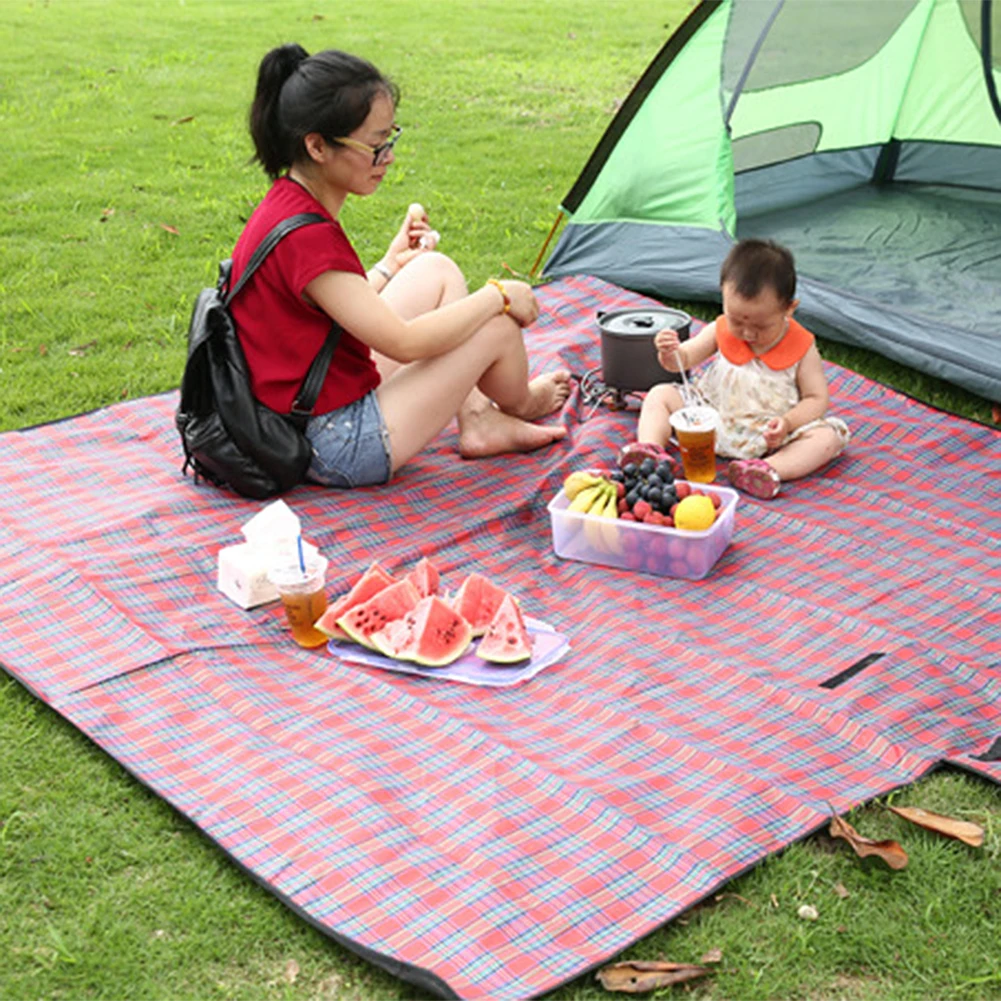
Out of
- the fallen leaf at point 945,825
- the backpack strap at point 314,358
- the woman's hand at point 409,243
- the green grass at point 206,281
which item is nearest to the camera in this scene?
the green grass at point 206,281

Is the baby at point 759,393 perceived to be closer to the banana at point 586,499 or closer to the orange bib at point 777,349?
the orange bib at point 777,349

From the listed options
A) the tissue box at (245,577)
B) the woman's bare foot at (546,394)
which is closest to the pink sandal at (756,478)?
the woman's bare foot at (546,394)

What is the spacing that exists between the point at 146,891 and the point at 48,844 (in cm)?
30

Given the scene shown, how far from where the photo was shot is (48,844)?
9.66ft

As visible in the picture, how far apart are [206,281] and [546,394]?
2.43 meters

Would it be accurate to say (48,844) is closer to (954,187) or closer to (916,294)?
(916,294)

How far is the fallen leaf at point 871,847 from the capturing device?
2793 millimetres

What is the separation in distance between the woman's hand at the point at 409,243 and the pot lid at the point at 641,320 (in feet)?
2.32

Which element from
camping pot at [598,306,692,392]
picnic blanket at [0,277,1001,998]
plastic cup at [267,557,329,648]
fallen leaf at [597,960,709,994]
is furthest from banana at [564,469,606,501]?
fallen leaf at [597,960,709,994]

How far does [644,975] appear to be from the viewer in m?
2.52

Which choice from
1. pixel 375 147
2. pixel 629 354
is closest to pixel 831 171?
pixel 629 354

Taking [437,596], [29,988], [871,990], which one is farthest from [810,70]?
[29,988]

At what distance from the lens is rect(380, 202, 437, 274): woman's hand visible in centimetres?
474

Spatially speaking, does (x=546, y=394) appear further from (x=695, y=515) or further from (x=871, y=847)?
(x=871, y=847)
